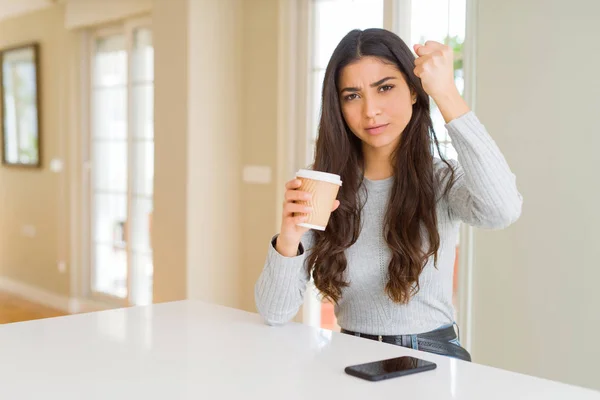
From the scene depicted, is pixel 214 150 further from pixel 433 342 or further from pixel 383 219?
pixel 433 342

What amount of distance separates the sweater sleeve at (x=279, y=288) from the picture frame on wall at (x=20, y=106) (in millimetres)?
4856

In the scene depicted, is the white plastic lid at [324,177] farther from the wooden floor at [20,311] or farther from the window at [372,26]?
the wooden floor at [20,311]

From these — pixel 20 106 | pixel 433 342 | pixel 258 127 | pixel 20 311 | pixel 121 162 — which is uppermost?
pixel 20 106

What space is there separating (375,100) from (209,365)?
776mm

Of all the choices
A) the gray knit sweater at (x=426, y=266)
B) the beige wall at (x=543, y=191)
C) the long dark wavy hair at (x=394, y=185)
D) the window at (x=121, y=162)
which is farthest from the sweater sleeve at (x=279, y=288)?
the window at (x=121, y=162)

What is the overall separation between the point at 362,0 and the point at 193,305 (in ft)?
7.67

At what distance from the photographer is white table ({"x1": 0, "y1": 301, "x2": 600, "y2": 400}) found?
1023 mm

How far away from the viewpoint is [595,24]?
256 cm

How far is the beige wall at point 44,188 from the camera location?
18.6 feet

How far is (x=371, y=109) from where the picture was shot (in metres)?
1.64

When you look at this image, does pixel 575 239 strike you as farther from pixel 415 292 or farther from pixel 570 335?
pixel 415 292

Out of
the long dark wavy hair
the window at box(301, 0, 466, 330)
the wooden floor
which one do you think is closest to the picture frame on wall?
the wooden floor

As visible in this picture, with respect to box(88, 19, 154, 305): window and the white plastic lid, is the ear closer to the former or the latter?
the white plastic lid

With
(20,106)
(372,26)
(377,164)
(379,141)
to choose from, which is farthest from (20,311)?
(379,141)
